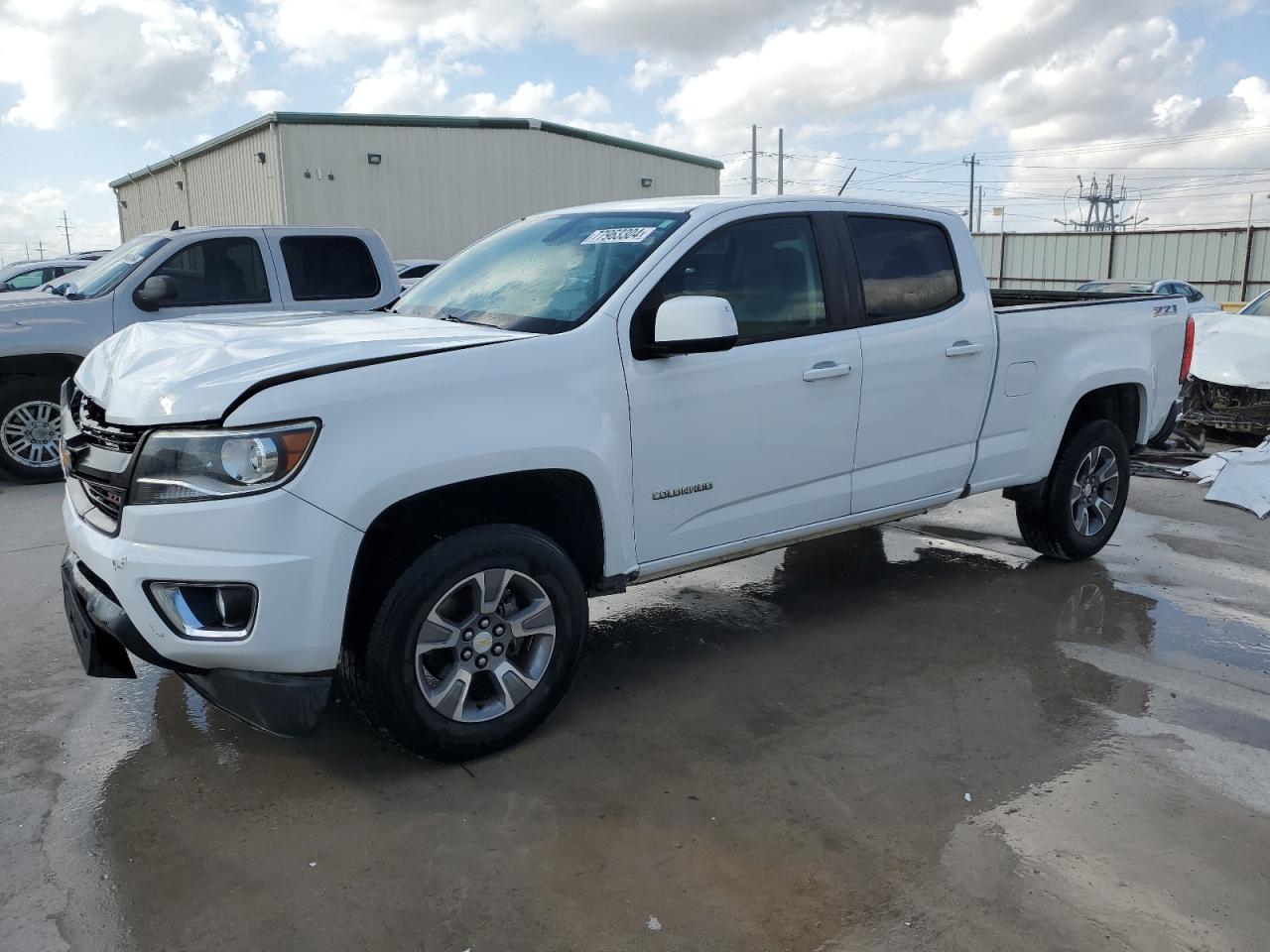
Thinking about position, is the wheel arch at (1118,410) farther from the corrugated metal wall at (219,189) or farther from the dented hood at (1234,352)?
the corrugated metal wall at (219,189)

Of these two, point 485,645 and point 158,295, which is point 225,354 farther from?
point 158,295

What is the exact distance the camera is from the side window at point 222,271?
26.9 ft

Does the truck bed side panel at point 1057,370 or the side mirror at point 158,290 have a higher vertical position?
the side mirror at point 158,290

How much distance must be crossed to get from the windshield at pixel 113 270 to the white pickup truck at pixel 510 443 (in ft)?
16.0

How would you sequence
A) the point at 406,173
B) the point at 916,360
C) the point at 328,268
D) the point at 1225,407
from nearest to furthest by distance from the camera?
the point at 916,360
the point at 328,268
the point at 1225,407
the point at 406,173

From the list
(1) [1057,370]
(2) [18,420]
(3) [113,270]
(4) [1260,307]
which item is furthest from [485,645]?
(4) [1260,307]

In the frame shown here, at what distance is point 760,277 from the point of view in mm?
4133

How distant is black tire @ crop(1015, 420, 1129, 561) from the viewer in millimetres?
5488

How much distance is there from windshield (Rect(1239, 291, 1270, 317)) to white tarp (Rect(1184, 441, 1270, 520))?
285 cm

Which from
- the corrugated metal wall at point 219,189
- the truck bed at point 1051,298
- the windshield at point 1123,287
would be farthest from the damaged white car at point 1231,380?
the corrugated metal wall at point 219,189

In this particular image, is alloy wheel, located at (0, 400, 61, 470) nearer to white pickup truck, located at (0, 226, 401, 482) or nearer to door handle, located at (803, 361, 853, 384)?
white pickup truck, located at (0, 226, 401, 482)

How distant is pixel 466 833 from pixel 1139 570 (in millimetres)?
4348

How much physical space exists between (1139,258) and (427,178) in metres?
21.7

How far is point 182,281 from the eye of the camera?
8219 mm
